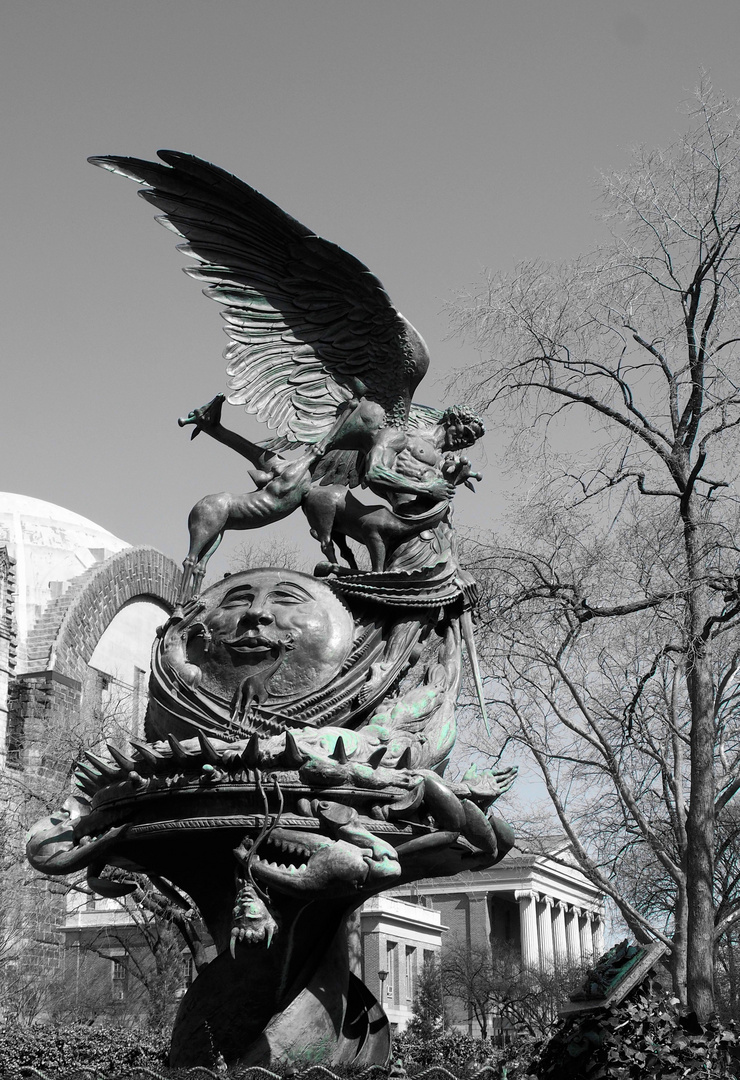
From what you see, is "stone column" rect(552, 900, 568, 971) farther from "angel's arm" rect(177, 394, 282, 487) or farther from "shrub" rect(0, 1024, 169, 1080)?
"angel's arm" rect(177, 394, 282, 487)

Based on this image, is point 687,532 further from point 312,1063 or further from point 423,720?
point 312,1063

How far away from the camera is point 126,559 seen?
3388 centimetres

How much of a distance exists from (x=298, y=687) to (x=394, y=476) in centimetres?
185

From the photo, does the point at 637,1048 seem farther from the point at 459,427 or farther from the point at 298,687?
the point at 459,427

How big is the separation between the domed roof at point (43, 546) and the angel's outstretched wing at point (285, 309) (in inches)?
1006

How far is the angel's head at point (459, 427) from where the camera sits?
8703 millimetres

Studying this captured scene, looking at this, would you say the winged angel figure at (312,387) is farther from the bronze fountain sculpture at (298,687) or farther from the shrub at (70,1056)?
the shrub at (70,1056)

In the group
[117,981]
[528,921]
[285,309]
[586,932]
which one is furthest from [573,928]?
[285,309]

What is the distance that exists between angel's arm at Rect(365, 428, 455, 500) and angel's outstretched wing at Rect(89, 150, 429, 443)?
20.4 inches

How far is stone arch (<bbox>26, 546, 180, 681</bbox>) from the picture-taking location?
101 feet

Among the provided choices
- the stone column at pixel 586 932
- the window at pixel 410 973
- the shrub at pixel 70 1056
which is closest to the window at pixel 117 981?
the window at pixel 410 973

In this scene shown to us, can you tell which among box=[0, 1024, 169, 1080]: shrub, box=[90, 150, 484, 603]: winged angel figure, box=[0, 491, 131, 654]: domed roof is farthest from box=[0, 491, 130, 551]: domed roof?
box=[90, 150, 484, 603]: winged angel figure

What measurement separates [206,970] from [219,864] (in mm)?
598

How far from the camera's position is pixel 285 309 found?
9.20m
